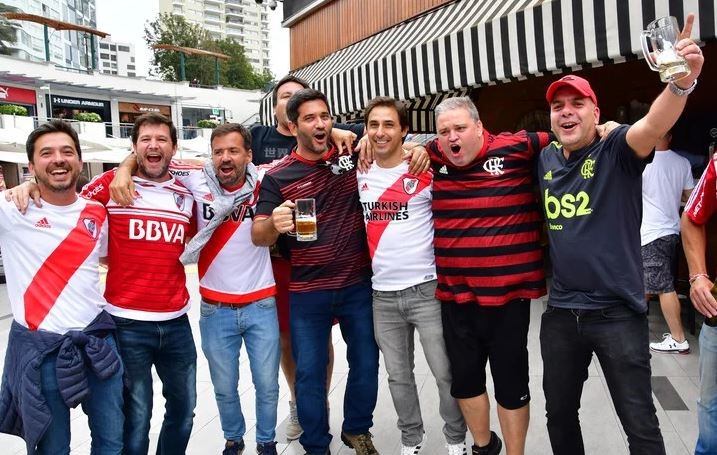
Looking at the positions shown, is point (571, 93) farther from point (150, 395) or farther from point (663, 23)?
point (150, 395)

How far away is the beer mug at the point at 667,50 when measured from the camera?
1.88 metres

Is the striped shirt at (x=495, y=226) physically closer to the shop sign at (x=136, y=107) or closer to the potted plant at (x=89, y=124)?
the potted plant at (x=89, y=124)

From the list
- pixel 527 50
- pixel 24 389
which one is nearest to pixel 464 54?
pixel 527 50

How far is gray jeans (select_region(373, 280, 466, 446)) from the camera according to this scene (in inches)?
111

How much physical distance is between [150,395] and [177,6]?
120376 millimetres

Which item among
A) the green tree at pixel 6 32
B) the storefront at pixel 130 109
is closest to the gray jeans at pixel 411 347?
the green tree at pixel 6 32

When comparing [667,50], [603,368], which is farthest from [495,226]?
[667,50]

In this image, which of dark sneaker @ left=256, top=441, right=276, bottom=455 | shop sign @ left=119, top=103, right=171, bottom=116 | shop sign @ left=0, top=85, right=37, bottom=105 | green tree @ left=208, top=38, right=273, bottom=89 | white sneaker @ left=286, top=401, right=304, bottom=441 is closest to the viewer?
dark sneaker @ left=256, top=441, right=276, bottom=455

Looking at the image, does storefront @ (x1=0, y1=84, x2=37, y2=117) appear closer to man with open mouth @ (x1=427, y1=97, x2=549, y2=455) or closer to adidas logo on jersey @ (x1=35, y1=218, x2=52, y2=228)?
adidas logo on jersey @ (x1=35, y1=218, x2=52, y2=228)

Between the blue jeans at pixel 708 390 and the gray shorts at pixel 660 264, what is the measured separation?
96.0 inches

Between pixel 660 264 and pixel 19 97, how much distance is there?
35.7m


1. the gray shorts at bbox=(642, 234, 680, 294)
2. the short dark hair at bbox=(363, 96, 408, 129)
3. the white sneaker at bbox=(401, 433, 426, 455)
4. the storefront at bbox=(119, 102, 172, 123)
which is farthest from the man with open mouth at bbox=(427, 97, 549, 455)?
the storefront at bbox=(119, 102, 172, 123)

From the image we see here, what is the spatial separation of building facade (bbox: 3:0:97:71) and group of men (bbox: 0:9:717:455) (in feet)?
139

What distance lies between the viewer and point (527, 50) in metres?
4.41
